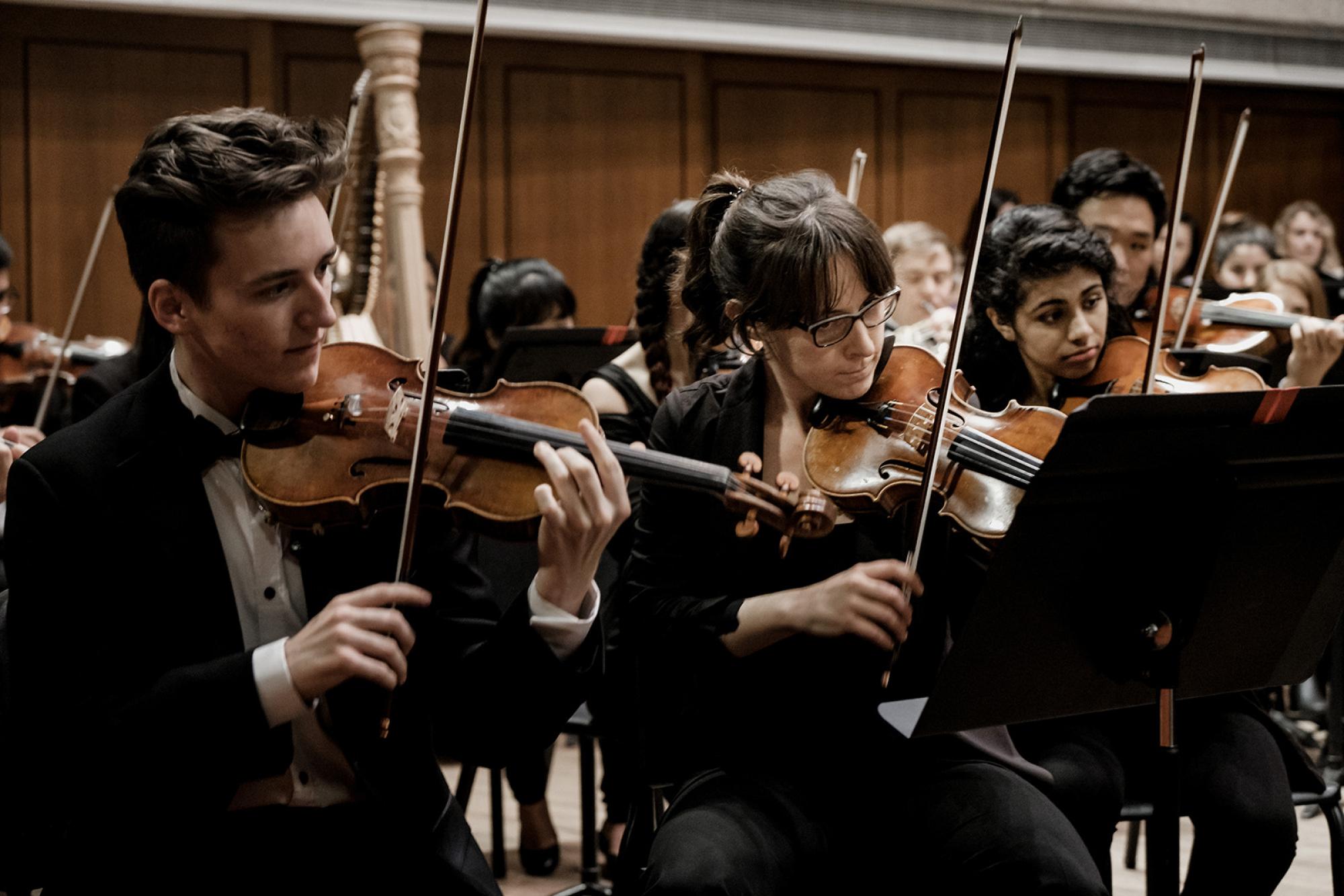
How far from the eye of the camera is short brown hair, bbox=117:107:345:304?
1.34 m

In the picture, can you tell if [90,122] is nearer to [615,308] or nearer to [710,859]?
[615,308]

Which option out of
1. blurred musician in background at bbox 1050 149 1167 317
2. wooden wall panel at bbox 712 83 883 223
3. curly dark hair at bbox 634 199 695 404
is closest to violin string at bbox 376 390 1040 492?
curly dark hair at bbox 634 199 695 404

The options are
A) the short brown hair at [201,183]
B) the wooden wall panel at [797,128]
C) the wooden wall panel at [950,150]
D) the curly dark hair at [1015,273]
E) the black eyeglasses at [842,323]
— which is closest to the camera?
the short brown hair at [201,183]

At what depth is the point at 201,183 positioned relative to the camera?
1344 millimetres

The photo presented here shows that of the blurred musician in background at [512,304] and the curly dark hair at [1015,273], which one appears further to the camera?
the blurred musician in background at [512,304]

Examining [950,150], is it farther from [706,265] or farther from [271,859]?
[271,859]

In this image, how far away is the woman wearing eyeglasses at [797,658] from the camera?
146 cm

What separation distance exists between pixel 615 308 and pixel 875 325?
4.37 meters

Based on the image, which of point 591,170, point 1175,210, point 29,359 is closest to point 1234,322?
point 1175,210

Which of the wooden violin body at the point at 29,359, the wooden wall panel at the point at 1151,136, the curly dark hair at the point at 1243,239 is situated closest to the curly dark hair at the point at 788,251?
the wooden violin body at the point at 29,359

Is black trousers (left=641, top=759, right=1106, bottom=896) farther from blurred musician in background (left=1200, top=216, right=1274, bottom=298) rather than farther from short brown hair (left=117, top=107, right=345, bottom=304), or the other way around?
blurred musician in background (left=1200, top=216, right=1274, bottom=298)

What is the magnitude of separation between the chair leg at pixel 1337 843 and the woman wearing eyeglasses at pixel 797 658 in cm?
60

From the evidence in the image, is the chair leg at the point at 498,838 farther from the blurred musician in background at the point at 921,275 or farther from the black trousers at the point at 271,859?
the blurred musician in background at the point at 921,275

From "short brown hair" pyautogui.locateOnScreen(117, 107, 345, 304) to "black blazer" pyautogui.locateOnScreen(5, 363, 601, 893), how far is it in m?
0.15
